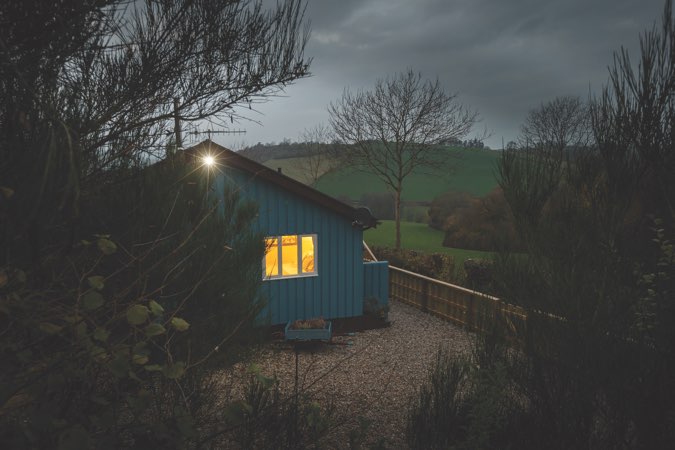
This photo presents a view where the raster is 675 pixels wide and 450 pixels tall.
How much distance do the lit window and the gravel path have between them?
1.78 m

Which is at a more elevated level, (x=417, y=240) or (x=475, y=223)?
(x=475, y=223)

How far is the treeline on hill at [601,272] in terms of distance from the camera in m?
3.22

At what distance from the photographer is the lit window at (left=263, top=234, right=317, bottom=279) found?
1008cm

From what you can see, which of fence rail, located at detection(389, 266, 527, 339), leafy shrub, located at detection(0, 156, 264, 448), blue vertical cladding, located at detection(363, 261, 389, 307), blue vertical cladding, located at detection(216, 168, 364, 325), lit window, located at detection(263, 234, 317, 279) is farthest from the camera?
blue vertical cladding, located at detection(363, 261, 389, 307)

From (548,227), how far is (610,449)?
2.05 meters

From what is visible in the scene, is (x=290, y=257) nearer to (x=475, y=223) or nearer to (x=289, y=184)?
(x=289, y=184)

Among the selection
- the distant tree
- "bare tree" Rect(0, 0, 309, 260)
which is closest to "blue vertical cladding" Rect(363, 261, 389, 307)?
the distant tree

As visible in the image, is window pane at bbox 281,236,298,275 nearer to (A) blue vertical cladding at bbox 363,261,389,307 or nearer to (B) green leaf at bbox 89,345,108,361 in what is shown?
(A) blue vertical cladding at bbox 363,261,389,307

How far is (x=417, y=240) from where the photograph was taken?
27953 mm

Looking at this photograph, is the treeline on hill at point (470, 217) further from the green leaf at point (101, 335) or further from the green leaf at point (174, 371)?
the green leaf at point (101, 335)

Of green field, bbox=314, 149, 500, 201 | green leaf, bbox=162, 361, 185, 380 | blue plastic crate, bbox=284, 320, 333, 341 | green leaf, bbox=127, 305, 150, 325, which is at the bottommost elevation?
blue plastic crate, bbox=284, 320, 333, 341

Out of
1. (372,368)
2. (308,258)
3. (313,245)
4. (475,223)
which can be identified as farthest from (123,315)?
(475,223)

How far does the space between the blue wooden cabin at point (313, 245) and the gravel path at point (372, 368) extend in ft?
3.14

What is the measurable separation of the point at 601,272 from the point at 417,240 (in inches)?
962
